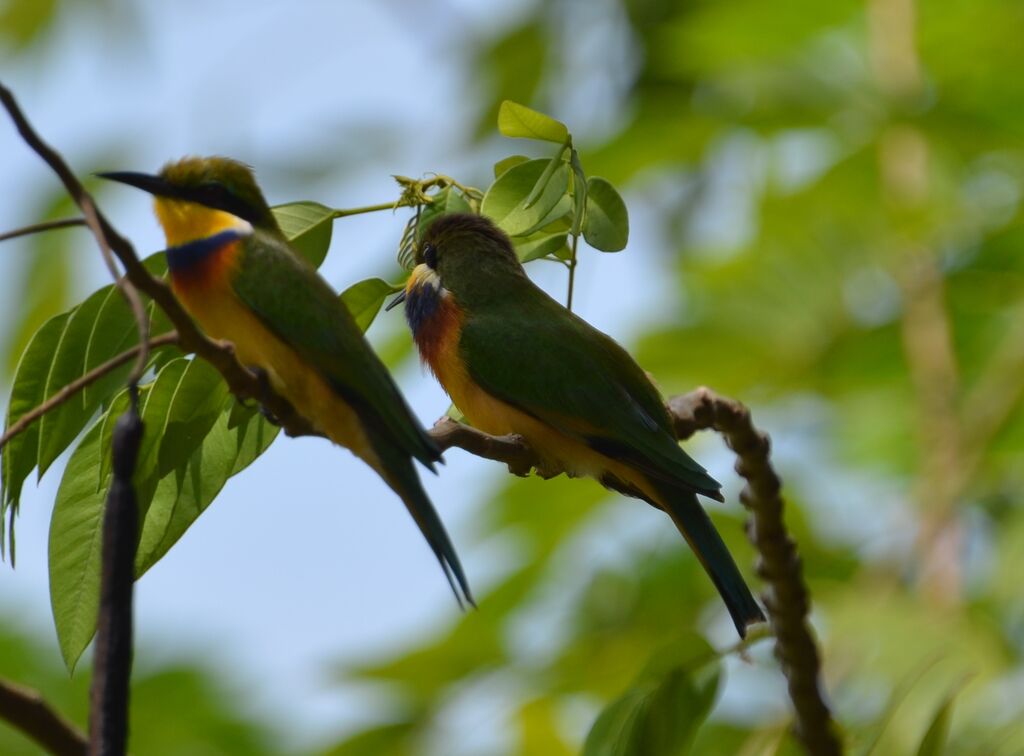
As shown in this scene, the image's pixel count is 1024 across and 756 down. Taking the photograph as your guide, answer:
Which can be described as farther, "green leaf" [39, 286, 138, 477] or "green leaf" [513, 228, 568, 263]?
"green leaf" [513, 228, 568, 263]

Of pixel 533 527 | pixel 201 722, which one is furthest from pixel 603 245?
pixel 201 722

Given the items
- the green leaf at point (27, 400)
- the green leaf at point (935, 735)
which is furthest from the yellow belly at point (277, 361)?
the green leaf at point (935, 735)

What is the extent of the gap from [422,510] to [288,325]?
0.37 meters

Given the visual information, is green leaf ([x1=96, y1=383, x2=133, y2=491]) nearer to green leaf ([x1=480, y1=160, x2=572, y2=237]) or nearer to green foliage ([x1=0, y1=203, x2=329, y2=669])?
green foliage ([x1=0, y1=203, x2=329, y2=669])

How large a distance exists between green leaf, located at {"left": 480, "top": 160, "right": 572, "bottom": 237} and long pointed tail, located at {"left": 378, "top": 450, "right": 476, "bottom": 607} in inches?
12.5

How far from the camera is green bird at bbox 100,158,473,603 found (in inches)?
70.5

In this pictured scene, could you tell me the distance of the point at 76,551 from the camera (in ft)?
5.99

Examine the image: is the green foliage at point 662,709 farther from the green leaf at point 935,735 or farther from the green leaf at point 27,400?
the green leaf at point 27,400

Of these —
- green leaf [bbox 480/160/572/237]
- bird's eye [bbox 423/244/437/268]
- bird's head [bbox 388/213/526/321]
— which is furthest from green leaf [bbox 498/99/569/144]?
bird's eye [bbox 423/244/437/268]

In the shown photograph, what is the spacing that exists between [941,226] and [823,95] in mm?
532

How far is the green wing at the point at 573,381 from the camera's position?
228 cm

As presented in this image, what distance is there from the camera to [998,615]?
3.46 meters

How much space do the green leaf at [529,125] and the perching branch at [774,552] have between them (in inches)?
18.1

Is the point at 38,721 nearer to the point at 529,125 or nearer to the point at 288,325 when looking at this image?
the point at 288,325
